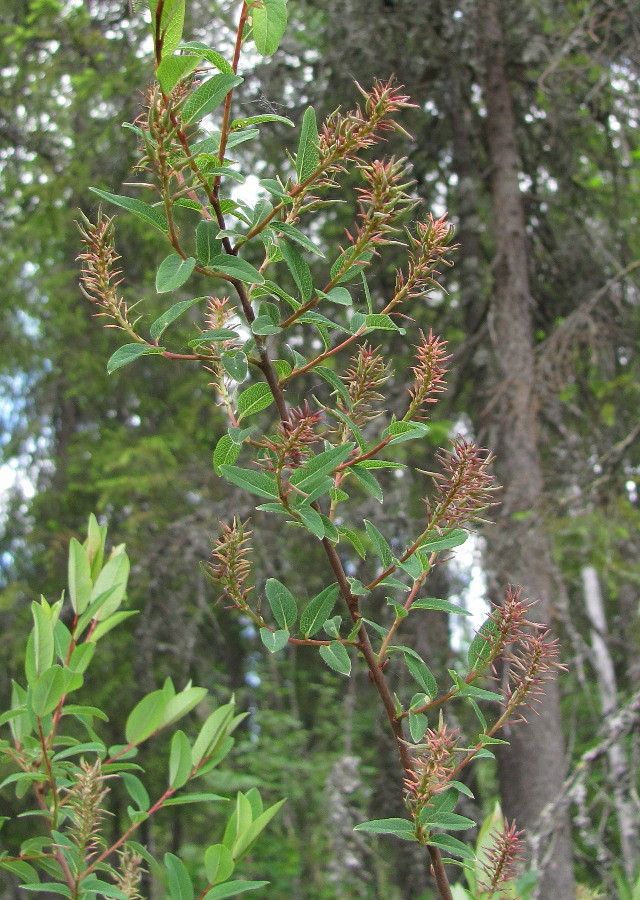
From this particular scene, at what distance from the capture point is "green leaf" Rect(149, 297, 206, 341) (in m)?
0.90

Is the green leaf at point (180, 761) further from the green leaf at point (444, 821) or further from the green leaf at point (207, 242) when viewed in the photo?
the green leaf at point (207, 242)

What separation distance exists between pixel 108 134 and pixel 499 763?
4.62m

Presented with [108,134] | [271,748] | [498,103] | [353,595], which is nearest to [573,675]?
[271,748]

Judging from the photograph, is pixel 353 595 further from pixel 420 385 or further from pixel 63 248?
pixel 63 248

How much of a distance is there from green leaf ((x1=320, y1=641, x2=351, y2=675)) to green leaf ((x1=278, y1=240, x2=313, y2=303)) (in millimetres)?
361

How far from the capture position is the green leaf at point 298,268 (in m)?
0.95

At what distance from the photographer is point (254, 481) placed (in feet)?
3.10

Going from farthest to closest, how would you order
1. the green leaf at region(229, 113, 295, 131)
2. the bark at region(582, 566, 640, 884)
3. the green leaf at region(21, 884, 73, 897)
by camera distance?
the bark at region(582, 566, 640, 884) → the green leaf at region(21, 884, 73, 897) → the green leaf at region(229, 113, 295, 131)

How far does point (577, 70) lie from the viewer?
16.8 ft

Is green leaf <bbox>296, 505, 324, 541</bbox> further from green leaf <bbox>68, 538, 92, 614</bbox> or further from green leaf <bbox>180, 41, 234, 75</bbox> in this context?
green leaf <bbox>68, 538, 92, 614</bbox>

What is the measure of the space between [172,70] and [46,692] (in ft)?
2.66

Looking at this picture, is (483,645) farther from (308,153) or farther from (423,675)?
(308,153)

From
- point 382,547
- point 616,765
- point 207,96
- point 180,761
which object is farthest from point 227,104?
point 616,765

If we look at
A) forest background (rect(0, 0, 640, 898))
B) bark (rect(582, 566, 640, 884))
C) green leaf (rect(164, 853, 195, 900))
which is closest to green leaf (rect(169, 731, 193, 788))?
green leaf (rect(164, 853, 195, 900))
